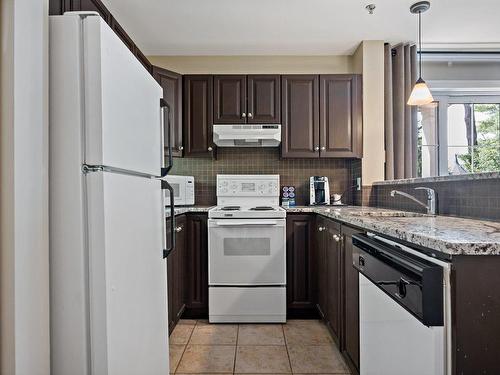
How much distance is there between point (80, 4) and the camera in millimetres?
1626

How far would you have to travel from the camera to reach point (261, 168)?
3.33 meters

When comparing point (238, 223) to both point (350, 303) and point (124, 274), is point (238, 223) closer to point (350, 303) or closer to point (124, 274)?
point (350, 303)

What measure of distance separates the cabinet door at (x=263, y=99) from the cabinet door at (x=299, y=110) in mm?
A: 56

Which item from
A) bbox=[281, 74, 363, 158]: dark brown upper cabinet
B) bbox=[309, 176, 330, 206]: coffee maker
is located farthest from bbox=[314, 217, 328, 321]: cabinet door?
bbox=[281, 74, 363, 158]: dark brown upper cabinet

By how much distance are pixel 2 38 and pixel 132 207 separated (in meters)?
0.57

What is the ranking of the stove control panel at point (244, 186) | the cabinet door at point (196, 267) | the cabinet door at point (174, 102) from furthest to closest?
the stove control panel at point (244, 186) < the cabinet door at point (174, 102) < the cabinet door at point (196, 267)

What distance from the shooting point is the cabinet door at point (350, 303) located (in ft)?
5.37

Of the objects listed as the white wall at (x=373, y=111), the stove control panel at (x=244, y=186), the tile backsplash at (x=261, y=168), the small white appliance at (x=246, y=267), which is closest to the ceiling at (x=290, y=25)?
the white wall at (x=373, y=111)

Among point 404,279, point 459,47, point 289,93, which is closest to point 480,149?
point 459,47

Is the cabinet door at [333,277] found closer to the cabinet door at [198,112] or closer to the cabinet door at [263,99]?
the cabinet door at [263,99]

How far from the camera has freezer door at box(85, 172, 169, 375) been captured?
0.91 metres

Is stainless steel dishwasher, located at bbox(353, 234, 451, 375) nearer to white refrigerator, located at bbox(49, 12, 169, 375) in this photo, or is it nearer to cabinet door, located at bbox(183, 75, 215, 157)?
white refrigerator, located at bbox(49, 12, 169, 375)

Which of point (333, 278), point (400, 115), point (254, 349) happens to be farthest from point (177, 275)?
point (400, 115)

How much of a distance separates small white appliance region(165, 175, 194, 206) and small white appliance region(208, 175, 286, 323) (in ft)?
1.20
